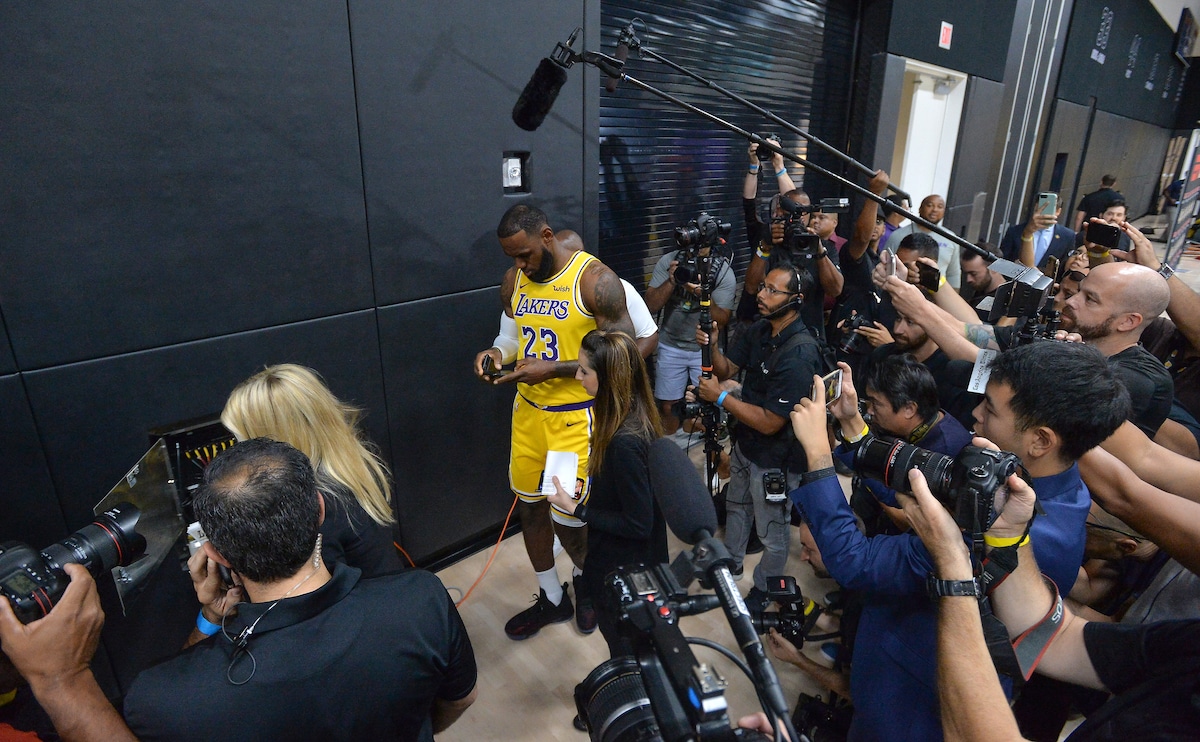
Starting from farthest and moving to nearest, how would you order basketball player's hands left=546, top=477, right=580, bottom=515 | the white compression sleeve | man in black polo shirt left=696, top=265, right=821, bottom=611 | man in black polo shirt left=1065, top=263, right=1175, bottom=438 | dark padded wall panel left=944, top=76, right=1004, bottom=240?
1. dark padded wall panel left=944, top=76, right=1004, bottom=240
2. the white compression sleeve
3. man in black polo shirt left=696, top=265, right=821, bottom=611
4. man in black polo shirt left=1065, top=263, right=1175, bottom=438
5. basketball player's hands left=546, top=477, right=580, bottom=515

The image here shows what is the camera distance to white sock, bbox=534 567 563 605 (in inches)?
122

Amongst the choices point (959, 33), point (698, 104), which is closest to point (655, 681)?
point (698, 104)

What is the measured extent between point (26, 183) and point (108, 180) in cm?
21

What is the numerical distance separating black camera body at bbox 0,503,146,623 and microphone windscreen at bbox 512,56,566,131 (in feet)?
7.01

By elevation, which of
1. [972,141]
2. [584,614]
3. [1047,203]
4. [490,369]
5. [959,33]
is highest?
[959,33]

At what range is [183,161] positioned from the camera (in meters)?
2.21

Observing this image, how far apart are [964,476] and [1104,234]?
2.82 m

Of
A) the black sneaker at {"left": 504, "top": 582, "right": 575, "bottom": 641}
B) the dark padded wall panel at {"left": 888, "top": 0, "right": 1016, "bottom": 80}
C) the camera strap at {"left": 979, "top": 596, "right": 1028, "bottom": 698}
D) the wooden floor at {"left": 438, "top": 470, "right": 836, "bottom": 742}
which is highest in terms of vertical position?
the dark padded wall panel at {"left": 888, "top": 0, "right": 1016, "bottom": 80}

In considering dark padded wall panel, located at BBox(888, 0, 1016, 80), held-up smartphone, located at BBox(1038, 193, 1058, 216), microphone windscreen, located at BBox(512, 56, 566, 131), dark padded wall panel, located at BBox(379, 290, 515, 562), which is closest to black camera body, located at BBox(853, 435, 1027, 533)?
microphone windscreen, located at BBox(512, 56, 566, 131)

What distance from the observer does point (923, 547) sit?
151 centimetres

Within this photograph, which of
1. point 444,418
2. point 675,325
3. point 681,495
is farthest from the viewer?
point 675,325

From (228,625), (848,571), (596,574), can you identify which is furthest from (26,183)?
(848,571)

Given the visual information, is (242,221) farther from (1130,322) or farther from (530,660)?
(1130,322)

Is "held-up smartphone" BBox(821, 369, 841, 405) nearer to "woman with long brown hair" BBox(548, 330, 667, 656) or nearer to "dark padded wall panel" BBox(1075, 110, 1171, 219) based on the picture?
"woman with long brown hair" BBox(548, 330, 667, 656)
